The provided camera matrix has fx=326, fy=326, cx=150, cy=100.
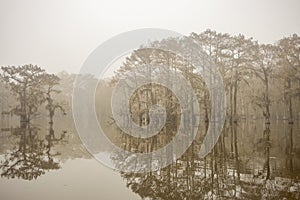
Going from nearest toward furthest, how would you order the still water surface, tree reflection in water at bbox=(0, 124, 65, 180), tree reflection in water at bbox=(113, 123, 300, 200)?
1. tree reflection in water at bbox=(113, 123, 300, 200)
2. the still water surface
3. tree reflection in water at bbox=(0, 124, 65, 180)

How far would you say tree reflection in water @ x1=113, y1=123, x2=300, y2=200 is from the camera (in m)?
7.04

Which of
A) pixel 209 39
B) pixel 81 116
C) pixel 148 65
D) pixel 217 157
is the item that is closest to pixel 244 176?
pixel 217 157

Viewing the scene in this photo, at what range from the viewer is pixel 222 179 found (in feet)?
27.7

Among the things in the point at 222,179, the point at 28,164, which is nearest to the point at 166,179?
the point at 222,179

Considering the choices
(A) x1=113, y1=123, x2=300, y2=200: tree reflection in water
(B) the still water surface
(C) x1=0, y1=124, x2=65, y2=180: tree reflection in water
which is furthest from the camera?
(C) x1=0, y1=124, x2=65, y2=180: tree reflection in water

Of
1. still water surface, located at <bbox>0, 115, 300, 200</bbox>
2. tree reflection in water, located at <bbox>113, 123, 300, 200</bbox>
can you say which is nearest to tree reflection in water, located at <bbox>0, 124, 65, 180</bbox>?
still water surface, located at <bbox>0, 115, 300, 200</bbox>

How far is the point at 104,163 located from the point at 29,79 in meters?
30.5

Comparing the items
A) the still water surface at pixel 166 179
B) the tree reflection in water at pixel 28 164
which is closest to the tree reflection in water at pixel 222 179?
the still water surface at pixel 166 179

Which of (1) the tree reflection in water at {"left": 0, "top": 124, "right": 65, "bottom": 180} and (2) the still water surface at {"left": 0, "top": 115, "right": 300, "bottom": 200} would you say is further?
(1) the tree reflection in water at {"left": 0, "top": 124, "right": 65, "bottom": 180}

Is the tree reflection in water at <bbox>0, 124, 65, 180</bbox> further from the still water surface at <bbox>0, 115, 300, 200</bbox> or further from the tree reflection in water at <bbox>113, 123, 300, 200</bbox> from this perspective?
the tree reflection in water at <bbox>113, 123, 300, 200</bbox>

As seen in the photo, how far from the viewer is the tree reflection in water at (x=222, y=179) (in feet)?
23.1

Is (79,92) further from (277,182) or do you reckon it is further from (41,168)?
(277,182)

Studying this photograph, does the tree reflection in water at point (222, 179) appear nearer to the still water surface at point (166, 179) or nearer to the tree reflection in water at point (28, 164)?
the still water surface at point (166, 179)

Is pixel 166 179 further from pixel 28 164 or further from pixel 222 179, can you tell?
pixel 28 164
